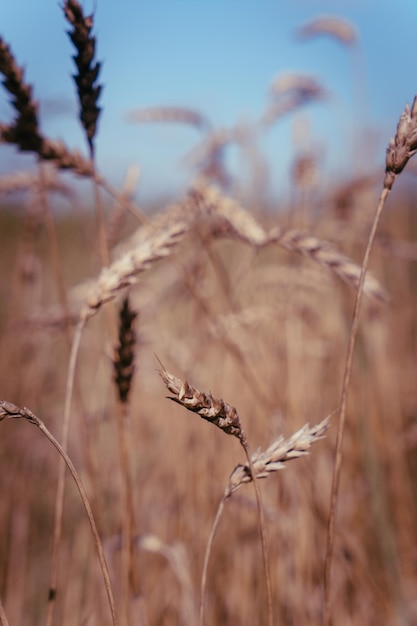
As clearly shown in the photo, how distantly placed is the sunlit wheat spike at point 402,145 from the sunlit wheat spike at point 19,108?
597 mm

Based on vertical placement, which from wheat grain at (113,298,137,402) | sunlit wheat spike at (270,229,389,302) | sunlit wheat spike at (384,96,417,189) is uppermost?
sunlit wheat spike at (270,229,389,302)

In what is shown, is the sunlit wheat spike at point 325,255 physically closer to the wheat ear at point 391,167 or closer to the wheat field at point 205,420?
the wheat field at point 205,420

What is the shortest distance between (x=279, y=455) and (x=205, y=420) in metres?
0.53

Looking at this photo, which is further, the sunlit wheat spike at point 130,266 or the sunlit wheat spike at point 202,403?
the sunlit wheat spike at point 130,266

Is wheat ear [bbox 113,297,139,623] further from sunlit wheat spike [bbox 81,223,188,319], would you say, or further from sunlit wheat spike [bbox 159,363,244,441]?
sunlit wheat spike [bbox 159,363,244,441]

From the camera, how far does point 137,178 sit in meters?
1.28

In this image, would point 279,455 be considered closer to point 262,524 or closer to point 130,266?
point 262,524

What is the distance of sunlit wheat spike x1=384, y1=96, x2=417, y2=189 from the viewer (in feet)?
1.60

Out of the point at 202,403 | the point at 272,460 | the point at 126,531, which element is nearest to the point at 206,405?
the point at 202,403

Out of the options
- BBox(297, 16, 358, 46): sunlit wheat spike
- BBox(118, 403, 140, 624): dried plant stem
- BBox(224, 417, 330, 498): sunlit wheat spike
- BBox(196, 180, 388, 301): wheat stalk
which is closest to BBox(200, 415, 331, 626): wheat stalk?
BBox(224, 417, 330, 498): sunlit wheat spike

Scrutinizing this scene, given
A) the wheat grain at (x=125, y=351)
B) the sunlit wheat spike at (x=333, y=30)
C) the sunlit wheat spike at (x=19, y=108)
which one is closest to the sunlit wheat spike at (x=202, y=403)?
the wheat grain at (x=125, y=351)

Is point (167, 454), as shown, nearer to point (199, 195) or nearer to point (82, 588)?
point (82, 588)

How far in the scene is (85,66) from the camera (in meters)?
0.70

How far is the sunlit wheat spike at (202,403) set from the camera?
43cm
